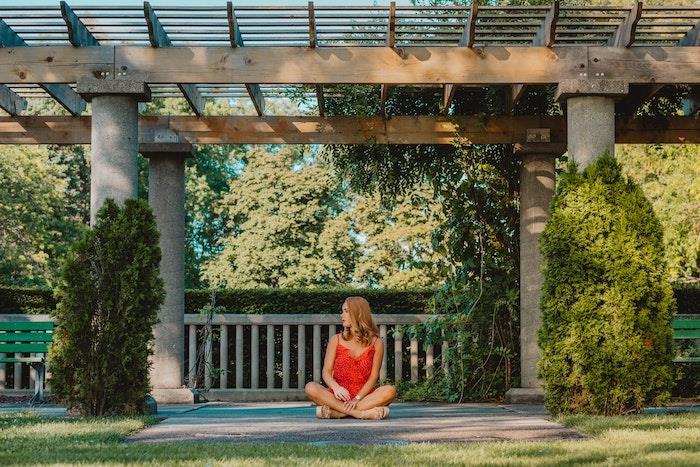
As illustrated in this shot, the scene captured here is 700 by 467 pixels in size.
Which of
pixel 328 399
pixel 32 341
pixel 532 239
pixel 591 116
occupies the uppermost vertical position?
pixel 591 116

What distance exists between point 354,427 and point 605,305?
2378mm

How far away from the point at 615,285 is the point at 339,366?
2472 millimetres

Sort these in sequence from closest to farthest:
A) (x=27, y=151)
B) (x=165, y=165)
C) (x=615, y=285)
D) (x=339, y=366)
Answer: (x=615, y=285) < (x=339, y=366) < (x=165, y=165) < (x=27, y=151)

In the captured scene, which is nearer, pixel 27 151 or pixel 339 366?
pixel 339 366

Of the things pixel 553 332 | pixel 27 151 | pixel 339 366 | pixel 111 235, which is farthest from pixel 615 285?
pixel 27 151

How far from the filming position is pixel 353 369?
8.74 m

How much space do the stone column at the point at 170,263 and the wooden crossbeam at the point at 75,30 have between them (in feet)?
8.30

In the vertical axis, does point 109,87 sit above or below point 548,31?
below

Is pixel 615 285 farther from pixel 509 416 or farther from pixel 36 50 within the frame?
pixel 36 50

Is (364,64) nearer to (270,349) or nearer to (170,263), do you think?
(170,263)

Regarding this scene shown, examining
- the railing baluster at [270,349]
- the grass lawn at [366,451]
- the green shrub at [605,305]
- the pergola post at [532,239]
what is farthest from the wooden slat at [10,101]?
the green shrub at [605,305]

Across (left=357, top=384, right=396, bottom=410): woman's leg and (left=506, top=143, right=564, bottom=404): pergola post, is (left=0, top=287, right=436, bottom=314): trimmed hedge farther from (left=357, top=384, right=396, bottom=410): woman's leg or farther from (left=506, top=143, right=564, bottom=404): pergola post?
(left=357, top=384, right=396, bottom=410): woman's leg

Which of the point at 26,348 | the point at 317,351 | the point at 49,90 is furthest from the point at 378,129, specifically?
the point at 26,348

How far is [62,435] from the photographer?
22.0ft
